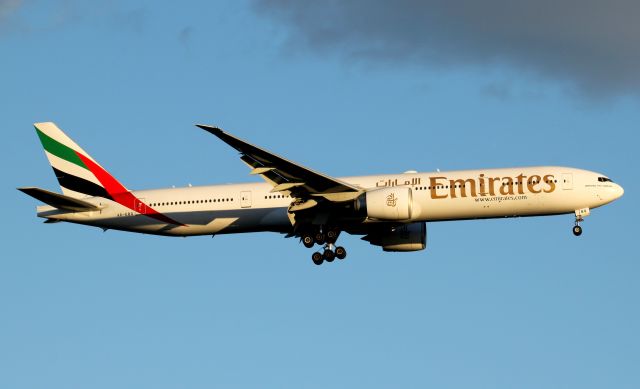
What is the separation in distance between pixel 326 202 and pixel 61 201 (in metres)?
11.7

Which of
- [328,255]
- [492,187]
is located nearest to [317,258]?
[328,255]

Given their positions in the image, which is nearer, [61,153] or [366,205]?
[366,205]

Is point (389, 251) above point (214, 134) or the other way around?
the other way around

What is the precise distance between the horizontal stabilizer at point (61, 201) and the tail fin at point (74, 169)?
1.21m

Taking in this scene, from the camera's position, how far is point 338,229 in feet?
169

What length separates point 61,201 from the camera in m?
52.4

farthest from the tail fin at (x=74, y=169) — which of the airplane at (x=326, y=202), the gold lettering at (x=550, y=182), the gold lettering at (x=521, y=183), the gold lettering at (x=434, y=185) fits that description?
the gold lettering at (x=550, y=182)

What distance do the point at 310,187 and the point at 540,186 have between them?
948 cm

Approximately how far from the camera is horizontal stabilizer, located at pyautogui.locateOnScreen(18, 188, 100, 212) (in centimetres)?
5080

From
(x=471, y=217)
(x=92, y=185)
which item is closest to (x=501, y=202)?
(x=471, y=217)

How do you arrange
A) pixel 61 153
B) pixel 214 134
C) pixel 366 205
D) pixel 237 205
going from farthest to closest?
pixel 61 153 → pixel 237 205 → pixel 366 205 → pixel 214 134

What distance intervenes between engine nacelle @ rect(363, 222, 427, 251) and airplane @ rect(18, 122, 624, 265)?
0.15 ft

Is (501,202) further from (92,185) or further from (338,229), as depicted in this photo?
(92,185)

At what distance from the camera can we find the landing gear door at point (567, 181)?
1976 inches
